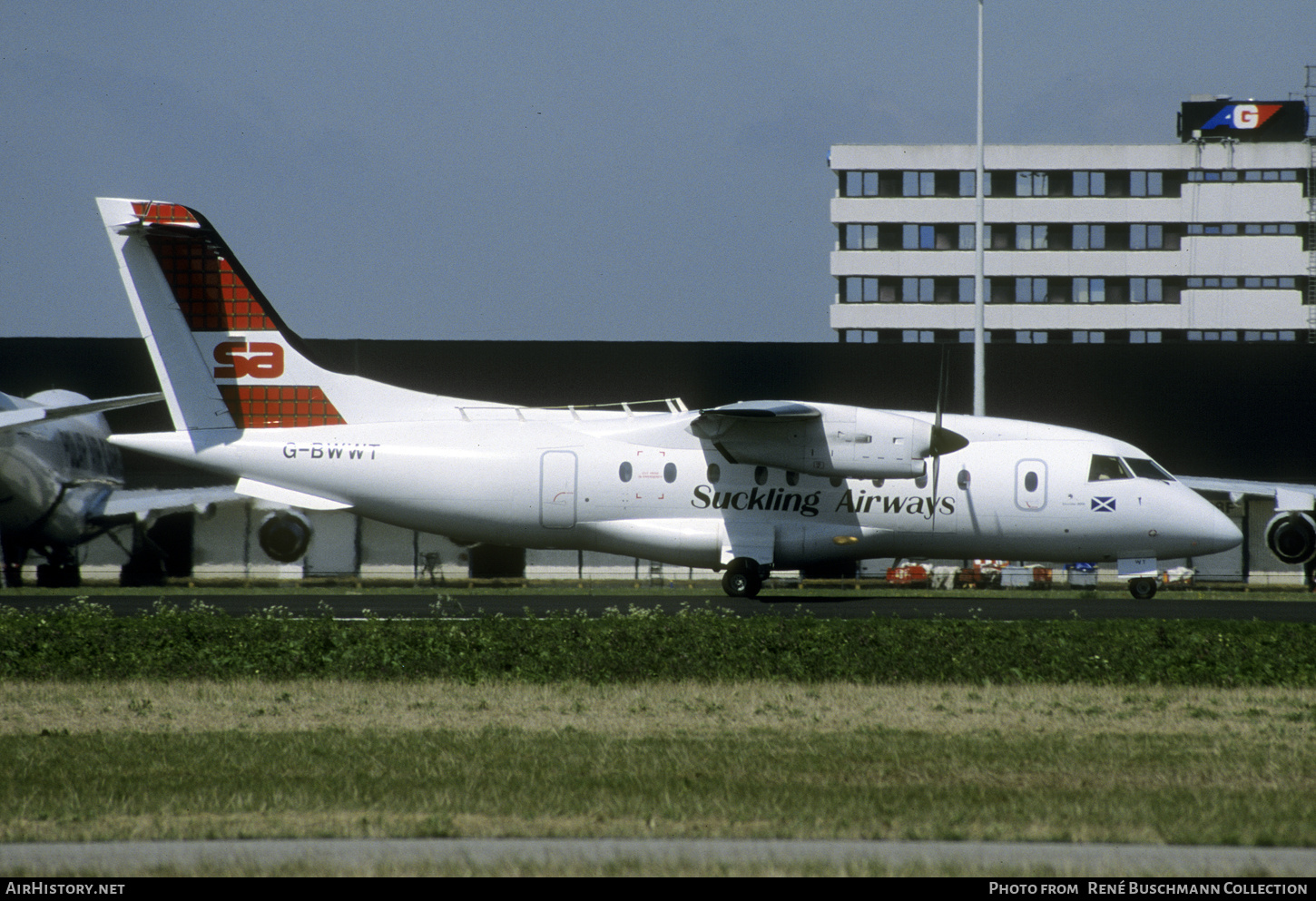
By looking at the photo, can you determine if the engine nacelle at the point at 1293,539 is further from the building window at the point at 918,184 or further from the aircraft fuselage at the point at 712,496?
the building window at the point at 918,184

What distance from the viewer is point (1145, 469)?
84.9 ft

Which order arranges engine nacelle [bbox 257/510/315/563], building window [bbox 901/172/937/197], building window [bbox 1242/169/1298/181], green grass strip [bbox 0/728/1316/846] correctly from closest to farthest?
green grass strip [bbox 0/728/1316/846], engine nacelle [bbox 257/510/315/563], building window [bbox 1242/169/1298/181], building window [bbox 901/172/937/197]

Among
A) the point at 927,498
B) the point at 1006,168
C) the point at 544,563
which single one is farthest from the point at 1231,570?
the point at 1006,168

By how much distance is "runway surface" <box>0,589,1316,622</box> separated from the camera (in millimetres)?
21250

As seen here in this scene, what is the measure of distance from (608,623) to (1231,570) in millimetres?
29865

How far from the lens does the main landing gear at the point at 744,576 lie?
83.3 ft

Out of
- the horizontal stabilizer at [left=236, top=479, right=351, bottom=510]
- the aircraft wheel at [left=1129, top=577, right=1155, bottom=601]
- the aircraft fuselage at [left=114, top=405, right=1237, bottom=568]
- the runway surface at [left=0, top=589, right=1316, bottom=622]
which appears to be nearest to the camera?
the runway surface at [left=0, top=589, right=1316, bottom=622]

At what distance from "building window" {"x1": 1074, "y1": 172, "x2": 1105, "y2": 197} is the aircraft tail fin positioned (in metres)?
75.8

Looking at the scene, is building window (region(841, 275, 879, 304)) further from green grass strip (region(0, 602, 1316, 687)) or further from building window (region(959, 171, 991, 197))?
green grass strip (region(0, 602, 1316, 687))

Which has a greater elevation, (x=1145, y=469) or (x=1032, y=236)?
(x=1032, y=236)

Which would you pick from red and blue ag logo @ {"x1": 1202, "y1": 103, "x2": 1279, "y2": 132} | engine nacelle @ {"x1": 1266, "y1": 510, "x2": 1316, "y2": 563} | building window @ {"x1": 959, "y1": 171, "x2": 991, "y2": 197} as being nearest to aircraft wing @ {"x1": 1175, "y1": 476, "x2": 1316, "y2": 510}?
engine nacelle @ {"x1": 1266, "y1": 510, "x2": 1316, "y2": 563}

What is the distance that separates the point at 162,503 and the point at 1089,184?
2906 inches

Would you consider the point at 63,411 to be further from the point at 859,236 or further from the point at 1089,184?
the point at 1089,184

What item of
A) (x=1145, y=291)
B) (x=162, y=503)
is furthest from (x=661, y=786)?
(x=1145, y=291)
